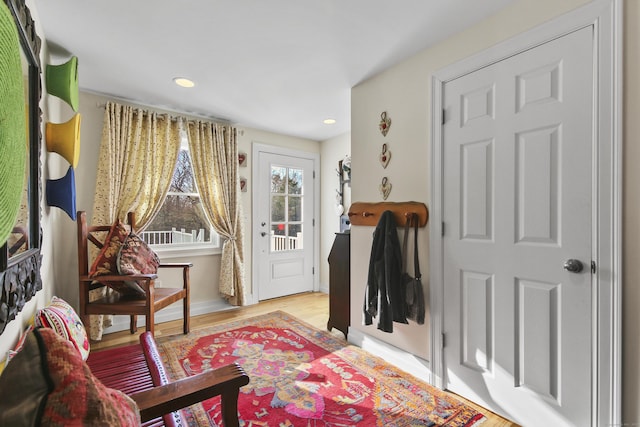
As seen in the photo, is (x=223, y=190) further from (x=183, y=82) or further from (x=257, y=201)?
(x=183, y=82)

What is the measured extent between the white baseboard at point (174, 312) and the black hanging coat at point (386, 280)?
204cm

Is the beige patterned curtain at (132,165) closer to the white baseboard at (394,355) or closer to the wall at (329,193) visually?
the wall at (329,193)

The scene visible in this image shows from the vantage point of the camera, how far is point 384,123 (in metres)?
2.34

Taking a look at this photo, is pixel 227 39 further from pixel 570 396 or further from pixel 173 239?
pixel 570 396

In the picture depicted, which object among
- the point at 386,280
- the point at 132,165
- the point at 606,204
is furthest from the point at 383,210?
the point at 132,165

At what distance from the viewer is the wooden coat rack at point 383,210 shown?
81.8 inches

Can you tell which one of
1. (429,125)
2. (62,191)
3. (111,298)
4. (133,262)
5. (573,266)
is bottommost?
(111,298)

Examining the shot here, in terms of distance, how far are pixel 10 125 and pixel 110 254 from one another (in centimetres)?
172

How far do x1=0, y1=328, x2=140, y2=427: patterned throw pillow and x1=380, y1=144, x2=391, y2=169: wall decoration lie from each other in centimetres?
210

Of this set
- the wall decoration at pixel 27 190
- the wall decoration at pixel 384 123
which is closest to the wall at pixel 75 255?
the wall decoration at pixel 27 190

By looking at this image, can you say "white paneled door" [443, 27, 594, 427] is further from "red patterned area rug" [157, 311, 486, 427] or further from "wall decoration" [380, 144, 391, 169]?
"wall decoration" [380, 144, 391, 169]

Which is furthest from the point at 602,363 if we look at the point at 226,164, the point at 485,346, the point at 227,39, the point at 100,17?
the point at 226,164

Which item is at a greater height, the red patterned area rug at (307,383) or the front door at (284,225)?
the front door at (284,225)

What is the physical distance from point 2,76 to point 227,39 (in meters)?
1.35
